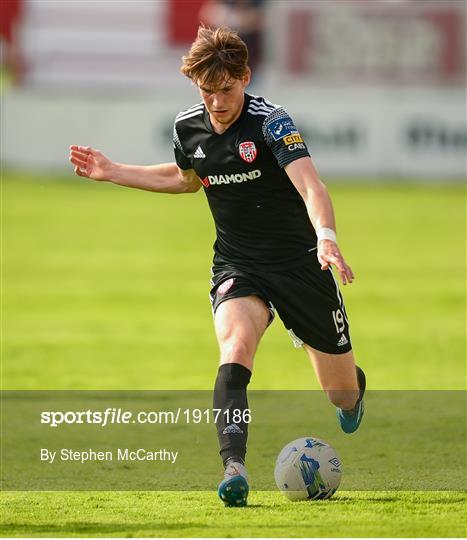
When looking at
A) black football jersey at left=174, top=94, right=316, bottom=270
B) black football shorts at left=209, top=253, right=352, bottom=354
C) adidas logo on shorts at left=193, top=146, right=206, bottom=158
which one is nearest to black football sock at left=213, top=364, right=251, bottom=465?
black football shorts at left=209, top=253, right=352, bottom=354

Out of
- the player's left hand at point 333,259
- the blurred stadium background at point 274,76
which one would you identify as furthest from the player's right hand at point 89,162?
the blurred stadium background at point 274,76

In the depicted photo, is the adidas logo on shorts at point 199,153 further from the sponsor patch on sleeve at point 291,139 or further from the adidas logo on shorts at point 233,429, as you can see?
the adidas logo on shorts at point 233,429

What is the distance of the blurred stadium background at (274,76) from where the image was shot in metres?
28.6

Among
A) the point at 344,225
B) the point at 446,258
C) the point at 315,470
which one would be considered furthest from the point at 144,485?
the point at 344,225

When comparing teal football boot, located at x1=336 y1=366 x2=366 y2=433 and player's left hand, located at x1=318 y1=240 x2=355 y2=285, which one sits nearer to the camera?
player's left hand, located at x1=318 y1=240 x2=355 y2=285

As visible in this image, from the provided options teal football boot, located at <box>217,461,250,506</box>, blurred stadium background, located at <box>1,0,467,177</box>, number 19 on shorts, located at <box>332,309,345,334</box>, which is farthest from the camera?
blurred stadium background, located at <box>1,0,467,177</box>

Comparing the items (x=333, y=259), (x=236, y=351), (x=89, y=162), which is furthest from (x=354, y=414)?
(x=89, y=162)

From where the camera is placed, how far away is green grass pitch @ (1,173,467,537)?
21.3ft

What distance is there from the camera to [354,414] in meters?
8.23

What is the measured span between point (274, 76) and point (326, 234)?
28.0m

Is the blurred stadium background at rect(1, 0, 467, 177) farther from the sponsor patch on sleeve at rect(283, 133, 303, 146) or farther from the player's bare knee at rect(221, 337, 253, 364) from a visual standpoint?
the player's bare knee at rect(221, 337, 253, 364)

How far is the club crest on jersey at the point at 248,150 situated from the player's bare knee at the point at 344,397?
62.3 inches

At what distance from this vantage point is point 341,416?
8281 millimetres

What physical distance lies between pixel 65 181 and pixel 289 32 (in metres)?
7.17
